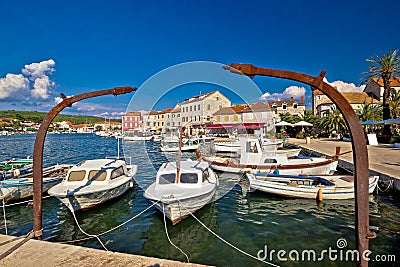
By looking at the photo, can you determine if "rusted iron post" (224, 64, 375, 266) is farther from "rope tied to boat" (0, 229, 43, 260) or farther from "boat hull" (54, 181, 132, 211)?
"boat hull" (54, 181, 132, 211)

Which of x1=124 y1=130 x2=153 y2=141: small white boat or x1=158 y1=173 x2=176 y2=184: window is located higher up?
x1=124 y1=130 x2=153 y2=141: small white boat

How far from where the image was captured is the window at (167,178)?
10625mm

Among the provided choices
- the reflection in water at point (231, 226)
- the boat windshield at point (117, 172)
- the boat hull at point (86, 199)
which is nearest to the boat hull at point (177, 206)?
the reflection in water at point (231, 226)

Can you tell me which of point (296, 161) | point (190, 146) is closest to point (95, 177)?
point (296, 161)

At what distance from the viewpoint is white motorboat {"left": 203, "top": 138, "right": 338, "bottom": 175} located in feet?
54.2

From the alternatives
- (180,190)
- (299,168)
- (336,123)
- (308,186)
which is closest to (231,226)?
(180,190)

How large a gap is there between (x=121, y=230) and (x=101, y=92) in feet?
19.0

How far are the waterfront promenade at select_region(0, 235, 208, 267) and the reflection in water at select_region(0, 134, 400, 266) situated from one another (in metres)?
3.17

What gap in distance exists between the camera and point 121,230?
977 cm

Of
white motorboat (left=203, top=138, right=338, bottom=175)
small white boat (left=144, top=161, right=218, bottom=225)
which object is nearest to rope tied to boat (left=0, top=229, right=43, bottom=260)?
small white boat (left=144, top=161, right=218, bottom=225)

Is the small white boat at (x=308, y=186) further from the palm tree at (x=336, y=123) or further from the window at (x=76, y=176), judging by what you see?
the palm tree at (x=336, y=123)

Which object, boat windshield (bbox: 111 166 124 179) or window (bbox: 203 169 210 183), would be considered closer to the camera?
window (bbox: 203 169 210 183)

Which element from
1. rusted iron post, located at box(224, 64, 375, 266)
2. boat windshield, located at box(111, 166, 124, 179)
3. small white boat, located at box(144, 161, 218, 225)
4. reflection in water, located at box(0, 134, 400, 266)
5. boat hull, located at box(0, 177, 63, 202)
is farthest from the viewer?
boat windshield, located at box(111, 166, 124, 179)

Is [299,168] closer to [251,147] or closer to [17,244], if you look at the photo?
[251,147]
